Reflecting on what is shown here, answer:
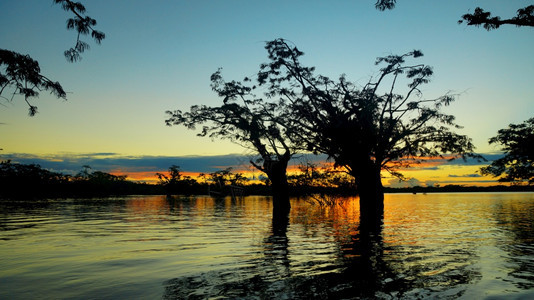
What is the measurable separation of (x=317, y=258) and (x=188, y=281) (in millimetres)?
3517

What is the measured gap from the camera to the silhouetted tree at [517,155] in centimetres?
5322

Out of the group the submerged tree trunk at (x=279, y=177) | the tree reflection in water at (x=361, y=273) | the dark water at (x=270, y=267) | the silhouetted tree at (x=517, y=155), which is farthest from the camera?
the silhouetted tree at (x=517, y=155)

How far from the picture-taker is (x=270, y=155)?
1224 inches

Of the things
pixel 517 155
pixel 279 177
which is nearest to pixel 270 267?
pixel 279 177

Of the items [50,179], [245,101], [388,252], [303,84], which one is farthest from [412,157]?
[50,179]

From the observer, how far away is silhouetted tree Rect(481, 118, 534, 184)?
53219 millimetres

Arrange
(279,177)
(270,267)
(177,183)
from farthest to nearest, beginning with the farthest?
(177,183) < (279,177) < (270,267)

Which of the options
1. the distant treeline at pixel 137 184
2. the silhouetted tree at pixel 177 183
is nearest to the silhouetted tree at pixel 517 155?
the distant treeline at pixel 137 184

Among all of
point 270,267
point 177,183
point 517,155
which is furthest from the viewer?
point 177,183

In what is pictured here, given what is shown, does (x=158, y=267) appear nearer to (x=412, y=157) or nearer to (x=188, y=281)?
(x=188, y=281)

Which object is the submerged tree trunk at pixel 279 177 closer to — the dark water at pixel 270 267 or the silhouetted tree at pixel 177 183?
the dark water at pixel 270 267

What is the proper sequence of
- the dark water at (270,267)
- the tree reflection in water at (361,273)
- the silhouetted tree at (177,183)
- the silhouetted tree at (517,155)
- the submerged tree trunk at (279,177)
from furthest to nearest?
1. the silhouetted tree at (177,183)
2. the silhouetted tree at (517,155)
3. the submerged tree trunk at (279,177)
4. the dark water at (270,267)
5. the tree reflection in water at (361,273)

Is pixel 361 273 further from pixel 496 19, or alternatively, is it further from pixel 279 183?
pixel 279 183

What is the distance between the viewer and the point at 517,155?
181 ft
